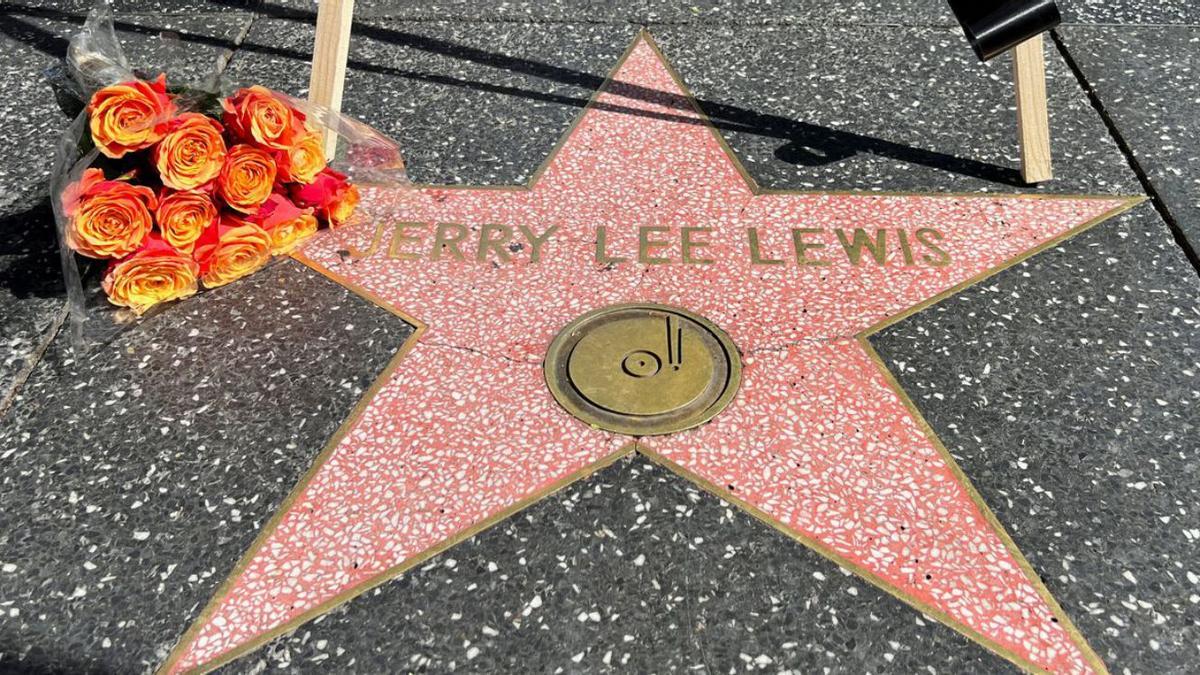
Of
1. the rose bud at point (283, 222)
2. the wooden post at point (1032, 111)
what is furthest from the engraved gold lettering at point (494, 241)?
the wooden post at point (1032, 111)

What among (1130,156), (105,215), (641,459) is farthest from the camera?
(1130,156)

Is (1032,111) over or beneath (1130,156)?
over

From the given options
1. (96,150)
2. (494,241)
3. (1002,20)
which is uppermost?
(1002,20)

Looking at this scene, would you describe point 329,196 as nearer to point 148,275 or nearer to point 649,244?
point 148,275

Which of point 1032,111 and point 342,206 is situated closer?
point 342,206

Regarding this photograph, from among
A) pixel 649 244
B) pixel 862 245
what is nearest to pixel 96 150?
pixel 649 244

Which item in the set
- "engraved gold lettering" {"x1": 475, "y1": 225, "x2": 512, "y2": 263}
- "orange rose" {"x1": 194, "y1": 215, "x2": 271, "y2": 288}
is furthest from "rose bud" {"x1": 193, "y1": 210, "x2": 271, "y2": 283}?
"engraved gold lettering" {"x1": 475, "y1": 225, "x2": 512, "y2": 263}

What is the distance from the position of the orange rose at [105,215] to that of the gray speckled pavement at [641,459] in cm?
21

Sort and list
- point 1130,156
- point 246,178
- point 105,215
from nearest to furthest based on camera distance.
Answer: point 105,215, point 246,178, point 1130,156

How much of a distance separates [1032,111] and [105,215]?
2.12 m

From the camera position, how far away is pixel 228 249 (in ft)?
7.01

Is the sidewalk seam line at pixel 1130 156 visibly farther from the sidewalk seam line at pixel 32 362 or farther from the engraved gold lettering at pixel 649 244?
the sidewalk seam line at pixel 32 362

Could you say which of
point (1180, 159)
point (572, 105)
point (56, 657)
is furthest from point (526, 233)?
point (1180, 159)

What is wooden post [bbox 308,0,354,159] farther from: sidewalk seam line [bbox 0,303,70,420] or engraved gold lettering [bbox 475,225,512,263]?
sidewalk seam line [bbox 0,303,70,420]
